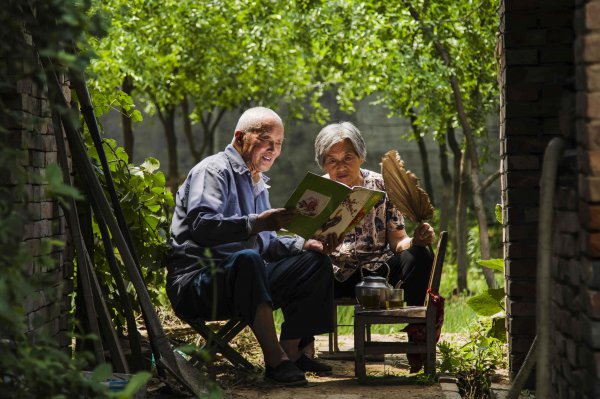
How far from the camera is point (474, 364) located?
609cm

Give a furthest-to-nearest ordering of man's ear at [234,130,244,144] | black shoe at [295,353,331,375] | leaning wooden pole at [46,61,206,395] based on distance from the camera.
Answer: black shoe at [295,353,331,375]
man's ear at [234,130,244,144]
leaning wooden pole at [46,61,206,395]

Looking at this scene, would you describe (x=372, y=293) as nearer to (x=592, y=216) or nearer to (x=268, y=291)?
(x=268, y=291)

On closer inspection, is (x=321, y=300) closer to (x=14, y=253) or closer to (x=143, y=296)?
(x=143, y=296)

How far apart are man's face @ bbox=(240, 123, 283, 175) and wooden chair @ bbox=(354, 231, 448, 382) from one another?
3.31 feet

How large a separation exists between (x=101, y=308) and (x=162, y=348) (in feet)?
1.13

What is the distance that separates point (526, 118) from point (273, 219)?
4.65 ft

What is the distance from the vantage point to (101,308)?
512 centimetres

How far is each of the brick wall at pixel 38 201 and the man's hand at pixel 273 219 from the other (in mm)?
1047

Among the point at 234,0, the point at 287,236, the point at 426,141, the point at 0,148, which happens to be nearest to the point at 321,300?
the point at 287,236

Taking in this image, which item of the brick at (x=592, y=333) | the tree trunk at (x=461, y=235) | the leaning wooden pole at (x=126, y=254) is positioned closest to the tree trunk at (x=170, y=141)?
the tree trunk at (x=461, y=235)

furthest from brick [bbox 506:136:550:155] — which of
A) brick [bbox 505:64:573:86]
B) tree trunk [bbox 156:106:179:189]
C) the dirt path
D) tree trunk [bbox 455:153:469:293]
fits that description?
tree trunk [bbox 156:106:179:189]

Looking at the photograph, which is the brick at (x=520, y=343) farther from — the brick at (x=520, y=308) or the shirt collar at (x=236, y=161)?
the shirt collar at (x=236, y=161)

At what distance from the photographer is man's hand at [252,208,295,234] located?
18.9 ft

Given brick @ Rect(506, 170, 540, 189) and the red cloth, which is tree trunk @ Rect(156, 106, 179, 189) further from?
brick @ Rect(506, 170, 540, 189)
